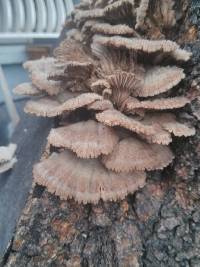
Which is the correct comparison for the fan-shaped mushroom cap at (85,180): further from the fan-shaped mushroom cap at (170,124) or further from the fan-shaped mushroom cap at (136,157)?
the fan-shaped mushroom cap at (170,124)

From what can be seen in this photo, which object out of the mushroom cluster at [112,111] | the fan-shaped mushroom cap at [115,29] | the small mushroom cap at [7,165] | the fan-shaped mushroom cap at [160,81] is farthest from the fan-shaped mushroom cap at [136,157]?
the small mushroom cap at [7,165]

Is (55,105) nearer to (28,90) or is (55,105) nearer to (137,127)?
(28,90)

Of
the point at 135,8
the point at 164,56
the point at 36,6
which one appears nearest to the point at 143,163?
the point at 164,56

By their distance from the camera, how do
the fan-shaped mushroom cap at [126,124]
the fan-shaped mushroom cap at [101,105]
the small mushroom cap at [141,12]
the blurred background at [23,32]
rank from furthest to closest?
the blurred background at [23,32] < the small mushroom cap at [141,12] < the fan-shaped mushroom cap at [101,105] < the fan-shaped mushroom cap at [126,124]

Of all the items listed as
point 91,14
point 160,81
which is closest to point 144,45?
point 160,81

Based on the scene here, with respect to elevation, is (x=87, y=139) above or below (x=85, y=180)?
above

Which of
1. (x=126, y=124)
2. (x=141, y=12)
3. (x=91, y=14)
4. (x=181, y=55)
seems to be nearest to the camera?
(x=126, y=124)
